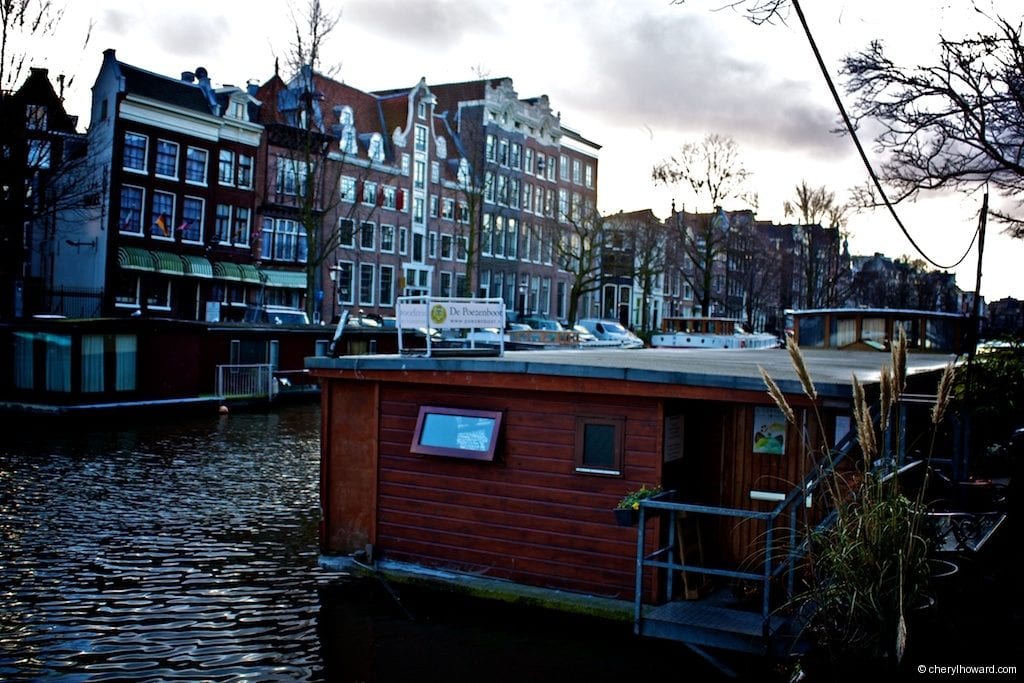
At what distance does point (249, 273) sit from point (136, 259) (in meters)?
6.90

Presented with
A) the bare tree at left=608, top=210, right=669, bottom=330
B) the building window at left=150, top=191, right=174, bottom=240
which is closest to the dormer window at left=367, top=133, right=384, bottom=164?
the bare tree at left=608, top=210, right=669, bottom=330

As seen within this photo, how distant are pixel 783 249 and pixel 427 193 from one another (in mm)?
30272

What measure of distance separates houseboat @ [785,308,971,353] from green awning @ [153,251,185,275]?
102ft

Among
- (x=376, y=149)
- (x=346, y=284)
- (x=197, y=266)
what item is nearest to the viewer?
(x=197, y=266)

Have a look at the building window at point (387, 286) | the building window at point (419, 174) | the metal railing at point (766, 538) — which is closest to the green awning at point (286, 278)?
the building window at point (387, 286)

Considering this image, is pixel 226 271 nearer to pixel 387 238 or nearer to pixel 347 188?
pixel 347 188

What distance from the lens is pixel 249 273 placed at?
51156 mm

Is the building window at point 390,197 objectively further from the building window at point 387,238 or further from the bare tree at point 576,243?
the bare tree at point 576,243

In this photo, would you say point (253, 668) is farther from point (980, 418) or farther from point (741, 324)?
point (741, 324)

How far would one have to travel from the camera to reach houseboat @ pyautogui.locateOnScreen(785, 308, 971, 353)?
2439 cm

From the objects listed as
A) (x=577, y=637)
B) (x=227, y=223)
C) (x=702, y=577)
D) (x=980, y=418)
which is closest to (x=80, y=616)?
(x=577, y=637)

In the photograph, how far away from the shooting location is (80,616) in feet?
38.8

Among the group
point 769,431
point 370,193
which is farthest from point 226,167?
point 769,431

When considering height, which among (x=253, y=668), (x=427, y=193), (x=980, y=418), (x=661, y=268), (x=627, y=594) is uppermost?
(x=427, y=193)
